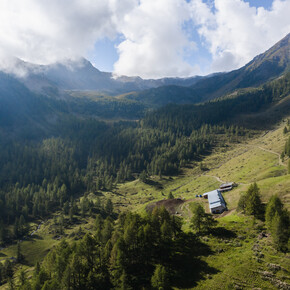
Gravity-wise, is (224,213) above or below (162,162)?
below

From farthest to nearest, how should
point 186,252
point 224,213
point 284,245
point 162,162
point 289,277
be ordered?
1. point 162,162
2. point 224,213
3. point 186,252
4. point 284,245
5. point 289,277

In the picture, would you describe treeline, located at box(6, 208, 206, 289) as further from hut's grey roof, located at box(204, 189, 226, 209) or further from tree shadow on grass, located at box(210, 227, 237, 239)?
hut's grey roof, located at box(204, 189, 226, 209)

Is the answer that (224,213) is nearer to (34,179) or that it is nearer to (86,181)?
(86,181)

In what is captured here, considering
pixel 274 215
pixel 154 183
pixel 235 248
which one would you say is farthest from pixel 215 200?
pixel 154 183

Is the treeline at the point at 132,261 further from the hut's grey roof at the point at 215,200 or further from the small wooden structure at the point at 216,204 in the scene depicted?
the hut's grey roof at the point at 215,200

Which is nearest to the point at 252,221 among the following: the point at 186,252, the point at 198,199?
the point at 186,252

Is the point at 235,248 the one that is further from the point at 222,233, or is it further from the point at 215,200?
the point at 215,200

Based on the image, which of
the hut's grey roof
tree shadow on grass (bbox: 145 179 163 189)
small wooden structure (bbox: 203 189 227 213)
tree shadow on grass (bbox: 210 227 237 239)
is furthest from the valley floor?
tree shadow on grass (bbox: 145 179 163 189)
